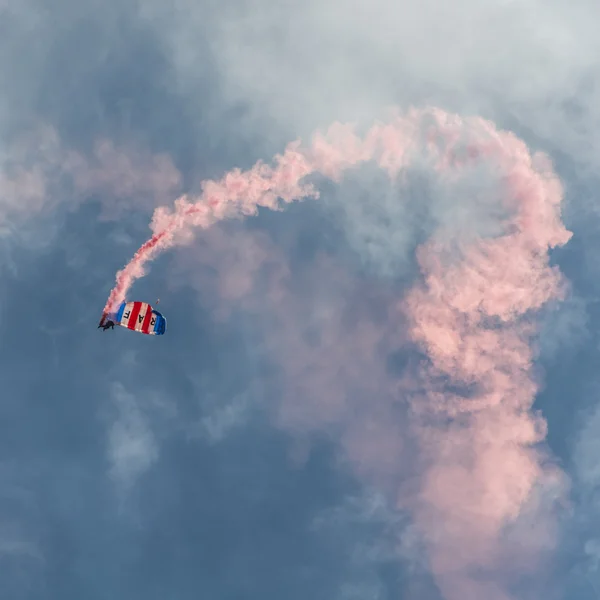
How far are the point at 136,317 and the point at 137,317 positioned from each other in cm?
15

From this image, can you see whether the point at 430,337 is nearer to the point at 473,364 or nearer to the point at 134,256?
the point at 473,364

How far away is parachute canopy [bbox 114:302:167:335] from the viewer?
10469cm

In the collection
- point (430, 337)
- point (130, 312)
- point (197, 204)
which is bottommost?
point (130, 312)

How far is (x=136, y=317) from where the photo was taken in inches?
4122

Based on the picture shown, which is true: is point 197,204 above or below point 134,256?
above

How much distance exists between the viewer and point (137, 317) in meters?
105

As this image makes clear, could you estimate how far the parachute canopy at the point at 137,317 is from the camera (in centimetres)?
10469

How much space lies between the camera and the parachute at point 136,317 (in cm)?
10469

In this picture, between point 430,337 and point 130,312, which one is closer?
point 130,312

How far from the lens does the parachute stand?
105 m

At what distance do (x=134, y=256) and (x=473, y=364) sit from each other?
55.2m

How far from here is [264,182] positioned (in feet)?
363

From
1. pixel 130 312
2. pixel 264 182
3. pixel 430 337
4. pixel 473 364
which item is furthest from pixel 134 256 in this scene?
pixel 473 364

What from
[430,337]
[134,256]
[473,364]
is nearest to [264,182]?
[134,256]
